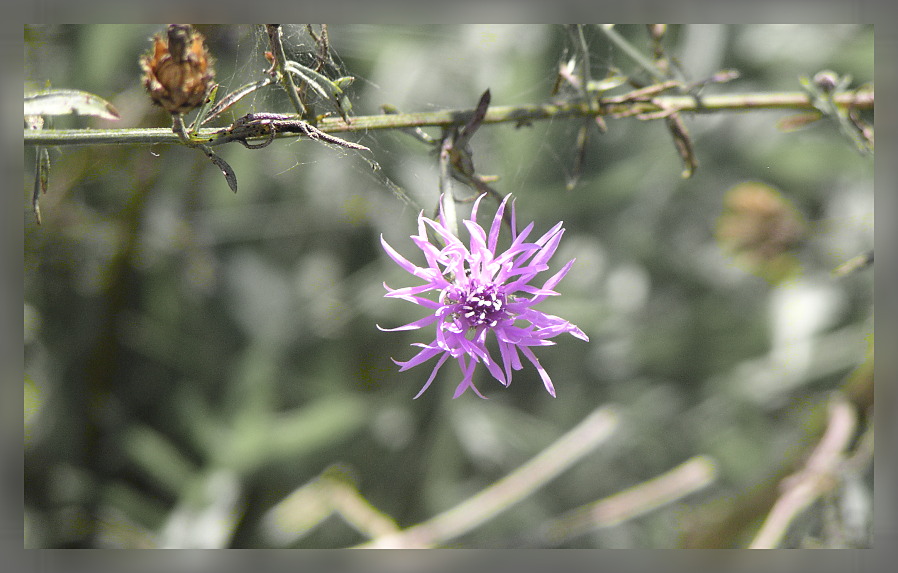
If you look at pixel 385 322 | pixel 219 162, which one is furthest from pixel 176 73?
pixel 385 322

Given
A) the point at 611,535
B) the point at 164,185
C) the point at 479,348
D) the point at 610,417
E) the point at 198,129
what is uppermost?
the point at 164,185

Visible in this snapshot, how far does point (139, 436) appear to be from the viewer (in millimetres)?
965

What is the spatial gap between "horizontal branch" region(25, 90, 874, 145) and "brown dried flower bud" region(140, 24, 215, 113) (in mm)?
19

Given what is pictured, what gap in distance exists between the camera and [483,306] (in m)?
0.40

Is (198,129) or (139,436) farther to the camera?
(139,436)

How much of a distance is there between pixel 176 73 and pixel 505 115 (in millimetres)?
208

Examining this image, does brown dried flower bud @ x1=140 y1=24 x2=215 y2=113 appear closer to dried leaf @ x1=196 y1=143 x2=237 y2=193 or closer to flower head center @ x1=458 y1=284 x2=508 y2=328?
dried leaf @ x1=196 y1=143 x2=237 y2=193

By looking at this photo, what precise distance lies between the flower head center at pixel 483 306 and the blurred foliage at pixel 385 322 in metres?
0.53

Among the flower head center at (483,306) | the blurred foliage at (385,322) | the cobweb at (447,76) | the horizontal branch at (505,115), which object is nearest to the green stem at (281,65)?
the horizontal branch at (505,115)

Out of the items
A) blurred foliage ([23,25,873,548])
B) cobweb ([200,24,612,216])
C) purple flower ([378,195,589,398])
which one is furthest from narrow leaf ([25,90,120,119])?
blurred foliage ([23,25,873,548])

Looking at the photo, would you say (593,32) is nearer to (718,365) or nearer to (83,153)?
(718,365)

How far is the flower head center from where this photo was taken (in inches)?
15.8

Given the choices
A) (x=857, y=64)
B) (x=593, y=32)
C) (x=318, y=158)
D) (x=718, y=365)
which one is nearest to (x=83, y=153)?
(x=318, y=158)

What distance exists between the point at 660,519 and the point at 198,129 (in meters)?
0.84
